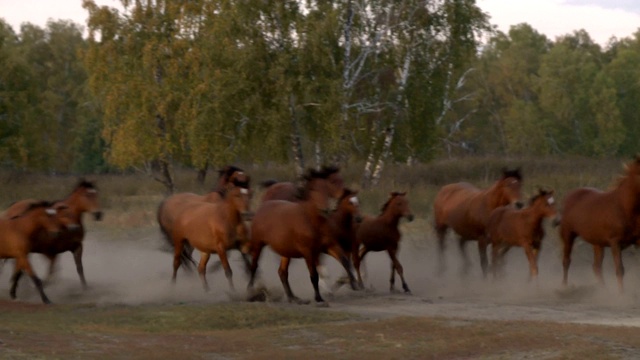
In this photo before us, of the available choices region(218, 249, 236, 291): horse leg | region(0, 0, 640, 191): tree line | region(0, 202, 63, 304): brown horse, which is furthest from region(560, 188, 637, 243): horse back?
region(0, 0, 640, 191): tree line

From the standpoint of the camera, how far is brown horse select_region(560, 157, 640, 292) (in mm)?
18484

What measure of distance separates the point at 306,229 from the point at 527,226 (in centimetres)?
417

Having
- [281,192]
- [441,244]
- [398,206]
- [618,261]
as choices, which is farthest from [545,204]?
[441,244]

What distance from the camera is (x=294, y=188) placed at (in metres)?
21.7

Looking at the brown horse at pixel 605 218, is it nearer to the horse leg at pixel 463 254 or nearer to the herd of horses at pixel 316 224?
the herd of horses at pixel 316 224

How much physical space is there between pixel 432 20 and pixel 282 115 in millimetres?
8009


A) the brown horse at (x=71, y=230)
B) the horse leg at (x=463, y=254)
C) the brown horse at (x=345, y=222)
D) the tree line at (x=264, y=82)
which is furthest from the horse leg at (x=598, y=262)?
the tree line at (x=264, y=82)

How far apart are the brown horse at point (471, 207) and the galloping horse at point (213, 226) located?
192 inches

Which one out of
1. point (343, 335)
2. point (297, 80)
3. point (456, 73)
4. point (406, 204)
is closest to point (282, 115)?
point (297, 80)

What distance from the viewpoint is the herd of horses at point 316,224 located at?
708 inches

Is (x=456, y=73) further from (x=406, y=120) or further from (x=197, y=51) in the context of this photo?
(x=197, y=51)

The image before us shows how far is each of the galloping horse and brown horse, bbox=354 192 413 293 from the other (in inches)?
87.2

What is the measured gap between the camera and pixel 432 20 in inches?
1748

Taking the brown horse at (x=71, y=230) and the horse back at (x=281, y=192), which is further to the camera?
the horse back at (x=281, y=192)
